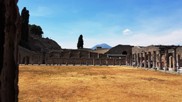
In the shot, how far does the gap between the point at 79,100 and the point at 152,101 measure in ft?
12.2

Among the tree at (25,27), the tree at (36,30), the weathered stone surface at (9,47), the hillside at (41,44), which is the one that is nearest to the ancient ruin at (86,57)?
the tree at (25,27)

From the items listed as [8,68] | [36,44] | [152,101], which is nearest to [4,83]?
[8,68]

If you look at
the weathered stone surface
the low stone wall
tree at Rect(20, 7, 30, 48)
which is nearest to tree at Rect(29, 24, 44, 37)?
tree at Rect(20, 7, 30, 48)

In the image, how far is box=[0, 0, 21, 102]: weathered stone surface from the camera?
2.34 metres

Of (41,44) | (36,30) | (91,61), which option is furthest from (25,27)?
(36,30)

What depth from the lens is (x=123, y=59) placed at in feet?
258

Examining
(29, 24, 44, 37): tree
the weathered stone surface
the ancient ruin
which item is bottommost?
the weathered stone surface

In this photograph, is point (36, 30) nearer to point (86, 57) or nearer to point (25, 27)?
point (25, 27)

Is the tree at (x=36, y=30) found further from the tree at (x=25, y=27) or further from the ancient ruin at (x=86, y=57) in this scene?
the ancient ruin at (x=86, y=57)

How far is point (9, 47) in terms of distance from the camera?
8.32ft

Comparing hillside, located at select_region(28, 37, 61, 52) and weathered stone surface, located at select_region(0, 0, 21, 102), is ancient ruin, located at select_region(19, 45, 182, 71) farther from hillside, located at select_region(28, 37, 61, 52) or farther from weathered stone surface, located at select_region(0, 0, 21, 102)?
weathered stone surface, located at select_region(0, 0, 21, 102)

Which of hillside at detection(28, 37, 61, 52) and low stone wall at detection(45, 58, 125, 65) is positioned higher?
hillside at detection(28, 37, 61, 52)

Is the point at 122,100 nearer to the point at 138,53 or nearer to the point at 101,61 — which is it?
the point at 138,53

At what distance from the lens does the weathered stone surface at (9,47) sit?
2342 mm
